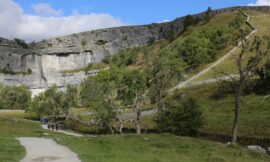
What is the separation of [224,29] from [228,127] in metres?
85.7

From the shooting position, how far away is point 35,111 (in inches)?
4941

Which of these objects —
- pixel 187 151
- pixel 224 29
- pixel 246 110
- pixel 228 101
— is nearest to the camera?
pixel 187 151

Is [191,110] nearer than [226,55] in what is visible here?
Yes

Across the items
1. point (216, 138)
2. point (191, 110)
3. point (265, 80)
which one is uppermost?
point (265, 80)

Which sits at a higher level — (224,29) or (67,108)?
(224,29)

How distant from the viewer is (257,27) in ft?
488

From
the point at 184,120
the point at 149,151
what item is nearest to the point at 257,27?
the point at 184,120

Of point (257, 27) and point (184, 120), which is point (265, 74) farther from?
point (257, 27)

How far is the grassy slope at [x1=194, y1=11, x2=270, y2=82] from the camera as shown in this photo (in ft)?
370

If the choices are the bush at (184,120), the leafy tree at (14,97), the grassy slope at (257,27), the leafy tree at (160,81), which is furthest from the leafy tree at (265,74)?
the leafy tree at (14,97)

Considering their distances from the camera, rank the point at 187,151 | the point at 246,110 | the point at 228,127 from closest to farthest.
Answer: the point at 187,151 → the point at 228,127 → the point at 246,110

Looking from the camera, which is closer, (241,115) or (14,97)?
(241,115)

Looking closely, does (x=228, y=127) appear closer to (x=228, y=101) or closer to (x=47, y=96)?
(x=228, y=101)

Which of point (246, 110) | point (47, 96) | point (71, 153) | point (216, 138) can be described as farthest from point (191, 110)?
point (47, 96)
